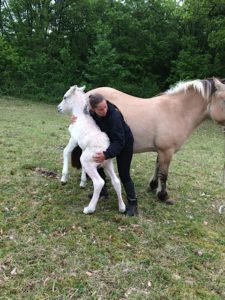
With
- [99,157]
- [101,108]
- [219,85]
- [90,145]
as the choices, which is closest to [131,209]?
[99,157]

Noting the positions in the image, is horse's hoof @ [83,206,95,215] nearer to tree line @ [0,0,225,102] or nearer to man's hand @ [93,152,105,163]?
man's hand @ [93,152,105,163]

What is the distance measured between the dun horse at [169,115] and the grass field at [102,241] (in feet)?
2.72

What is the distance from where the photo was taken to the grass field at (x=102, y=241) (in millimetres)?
3465

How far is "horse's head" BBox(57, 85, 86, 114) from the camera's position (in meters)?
5.14

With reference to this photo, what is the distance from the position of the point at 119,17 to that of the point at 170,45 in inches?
140

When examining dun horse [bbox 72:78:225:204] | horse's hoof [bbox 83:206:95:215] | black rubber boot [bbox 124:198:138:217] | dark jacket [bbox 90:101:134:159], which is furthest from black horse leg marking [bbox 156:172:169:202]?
horse's hoof [bbox 83:206:95:215]

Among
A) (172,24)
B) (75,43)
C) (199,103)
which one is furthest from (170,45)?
(199,103)

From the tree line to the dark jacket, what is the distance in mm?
15872

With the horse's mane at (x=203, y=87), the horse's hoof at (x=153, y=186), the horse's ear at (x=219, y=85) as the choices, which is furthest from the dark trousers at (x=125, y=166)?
the horse's ear at (x=219, y=85)

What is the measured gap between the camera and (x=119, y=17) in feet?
71.5

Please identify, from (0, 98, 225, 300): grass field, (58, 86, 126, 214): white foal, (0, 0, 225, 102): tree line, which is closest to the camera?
(0, 98, 225, 300): grass field

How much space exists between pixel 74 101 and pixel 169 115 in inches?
56.1

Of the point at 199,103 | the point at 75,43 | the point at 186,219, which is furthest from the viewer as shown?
the point at 75,43

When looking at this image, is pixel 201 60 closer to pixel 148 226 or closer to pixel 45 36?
pixel 45 36
